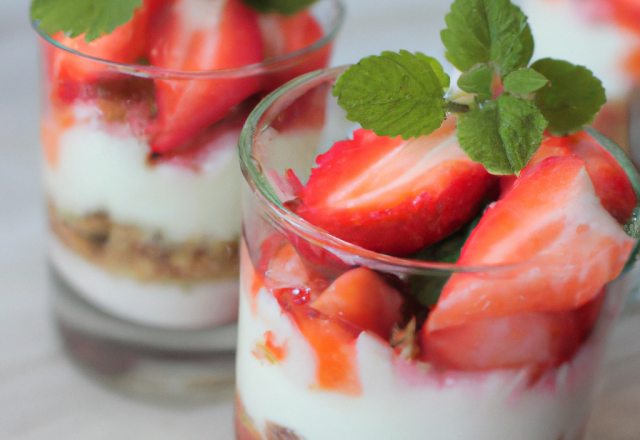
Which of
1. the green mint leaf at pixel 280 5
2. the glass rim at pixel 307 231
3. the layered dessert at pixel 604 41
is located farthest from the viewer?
the layered dessert at pixel 604 41

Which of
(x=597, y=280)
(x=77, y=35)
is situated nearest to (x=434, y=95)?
(x=597, y=280)

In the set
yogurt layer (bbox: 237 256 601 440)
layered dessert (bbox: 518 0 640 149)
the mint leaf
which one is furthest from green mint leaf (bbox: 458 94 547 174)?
layered dessert (bbox: 518 0 640 149)

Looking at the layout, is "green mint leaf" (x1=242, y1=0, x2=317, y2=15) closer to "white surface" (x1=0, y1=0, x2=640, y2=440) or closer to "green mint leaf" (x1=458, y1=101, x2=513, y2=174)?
"green mint leaf" (x1=458, y1=101, x2=513, y2=174)

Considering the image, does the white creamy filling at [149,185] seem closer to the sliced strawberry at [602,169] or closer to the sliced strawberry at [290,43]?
the sliced strawberry at [290,43]

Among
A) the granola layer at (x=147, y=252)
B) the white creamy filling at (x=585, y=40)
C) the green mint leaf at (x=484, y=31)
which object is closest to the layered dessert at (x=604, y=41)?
the white creamy filling at (x=585, y=40)

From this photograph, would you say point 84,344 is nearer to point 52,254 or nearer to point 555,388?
point 52,254

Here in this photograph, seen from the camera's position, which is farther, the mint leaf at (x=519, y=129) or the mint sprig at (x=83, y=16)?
the mint sprig at (x=83, y=16)
